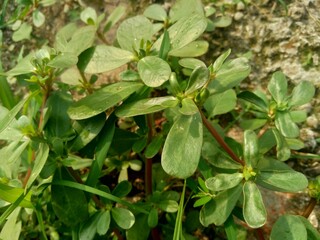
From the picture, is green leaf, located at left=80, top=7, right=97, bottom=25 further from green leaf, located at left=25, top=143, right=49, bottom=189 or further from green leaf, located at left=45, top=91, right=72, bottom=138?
green leaf, located at left=25, top=143, right=49, bottom=189

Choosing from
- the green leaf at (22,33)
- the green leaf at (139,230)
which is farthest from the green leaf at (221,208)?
the green leaf at (22,33)

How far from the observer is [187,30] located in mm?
1312

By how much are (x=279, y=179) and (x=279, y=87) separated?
0.28 metres

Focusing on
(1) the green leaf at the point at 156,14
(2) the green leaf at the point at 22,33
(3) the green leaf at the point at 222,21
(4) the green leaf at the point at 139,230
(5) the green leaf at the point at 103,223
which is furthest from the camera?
(2) the green leaf at the point at 22,33

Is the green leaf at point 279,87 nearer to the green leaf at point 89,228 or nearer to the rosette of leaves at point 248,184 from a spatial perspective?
the rosette of leaves at point 248,184

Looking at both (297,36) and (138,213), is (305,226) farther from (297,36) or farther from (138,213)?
(297,36)

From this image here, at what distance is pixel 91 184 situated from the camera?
4.42ft

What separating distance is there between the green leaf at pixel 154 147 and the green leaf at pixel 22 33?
31.6 inches

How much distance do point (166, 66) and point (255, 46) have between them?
68cm

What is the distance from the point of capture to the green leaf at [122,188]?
1.37 metres

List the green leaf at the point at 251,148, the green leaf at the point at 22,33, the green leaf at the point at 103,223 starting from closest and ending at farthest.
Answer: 1. the green leaf at the point at 251,148
2. the green leaf at the point at 103,223
3. the green leaf at the point at 22,33

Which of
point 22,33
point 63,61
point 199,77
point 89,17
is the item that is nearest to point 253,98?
point 199,77

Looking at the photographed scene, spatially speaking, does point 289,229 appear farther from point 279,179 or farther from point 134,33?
point 134,33

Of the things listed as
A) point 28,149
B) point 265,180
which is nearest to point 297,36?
point 265,180
